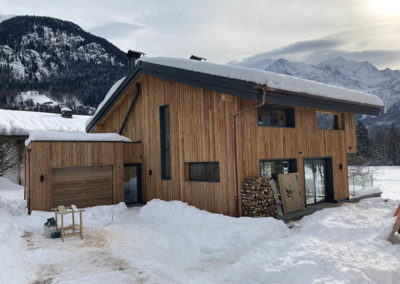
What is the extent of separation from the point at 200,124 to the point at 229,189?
256 centimetres

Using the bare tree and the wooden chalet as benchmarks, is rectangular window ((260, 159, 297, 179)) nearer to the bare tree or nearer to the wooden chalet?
the wooden chalet

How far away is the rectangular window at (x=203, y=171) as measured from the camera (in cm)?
1019

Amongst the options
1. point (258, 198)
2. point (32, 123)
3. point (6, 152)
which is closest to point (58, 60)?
point (32, 123)

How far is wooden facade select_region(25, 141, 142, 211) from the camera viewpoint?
11.2 m

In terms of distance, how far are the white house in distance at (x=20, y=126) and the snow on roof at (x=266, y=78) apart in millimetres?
16457

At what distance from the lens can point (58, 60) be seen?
102688 millimetres

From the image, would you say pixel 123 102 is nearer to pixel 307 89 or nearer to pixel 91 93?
pixel 307 89

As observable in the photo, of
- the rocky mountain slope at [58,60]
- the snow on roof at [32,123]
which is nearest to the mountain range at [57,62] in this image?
the rocky mountain slope at [58,60]

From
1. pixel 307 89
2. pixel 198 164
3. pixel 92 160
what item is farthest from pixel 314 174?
pixel 92 160

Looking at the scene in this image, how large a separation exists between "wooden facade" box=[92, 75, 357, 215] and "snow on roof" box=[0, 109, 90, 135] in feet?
43.7

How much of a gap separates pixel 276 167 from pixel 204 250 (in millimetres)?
4585

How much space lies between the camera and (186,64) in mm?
10336

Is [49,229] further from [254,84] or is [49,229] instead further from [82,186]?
[254,84]

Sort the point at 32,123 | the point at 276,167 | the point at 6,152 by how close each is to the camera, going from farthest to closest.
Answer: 1. the point at 32,123
2. the point at 6,152
3. the point at 276,167
